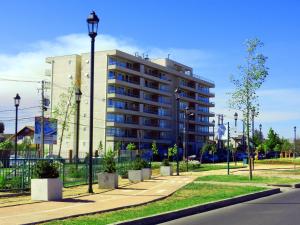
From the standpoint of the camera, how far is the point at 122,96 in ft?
300

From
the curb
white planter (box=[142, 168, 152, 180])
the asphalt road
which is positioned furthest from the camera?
white planter (box=[142, 168, 152, 180])

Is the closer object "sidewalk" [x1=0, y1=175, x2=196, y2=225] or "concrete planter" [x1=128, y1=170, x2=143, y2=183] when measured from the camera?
"sidewalk" [x1=0, y1=175, x2=196, y2=225]

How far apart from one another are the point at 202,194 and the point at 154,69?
284ft

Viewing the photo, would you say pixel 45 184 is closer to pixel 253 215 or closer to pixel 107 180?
pixel 107 180

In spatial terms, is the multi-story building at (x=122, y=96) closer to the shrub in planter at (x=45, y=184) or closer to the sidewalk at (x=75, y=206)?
the sidewalk at (x=75, y=206)

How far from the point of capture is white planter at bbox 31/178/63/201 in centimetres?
1583

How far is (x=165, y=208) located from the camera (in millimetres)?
14336

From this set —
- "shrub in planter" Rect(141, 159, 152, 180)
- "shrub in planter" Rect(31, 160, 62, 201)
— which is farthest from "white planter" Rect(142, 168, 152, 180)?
"shrub in planter" Rect(31, 160, 62, 201)

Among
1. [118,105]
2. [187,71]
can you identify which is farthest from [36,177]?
[187,71]

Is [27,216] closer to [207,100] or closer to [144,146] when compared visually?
[144,146]

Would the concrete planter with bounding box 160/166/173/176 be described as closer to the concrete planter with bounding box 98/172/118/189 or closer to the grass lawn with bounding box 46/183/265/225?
the grass lawn with bounding box 46/183/265/225

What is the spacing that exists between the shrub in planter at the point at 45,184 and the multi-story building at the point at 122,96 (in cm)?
6463

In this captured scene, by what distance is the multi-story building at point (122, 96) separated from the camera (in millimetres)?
90188

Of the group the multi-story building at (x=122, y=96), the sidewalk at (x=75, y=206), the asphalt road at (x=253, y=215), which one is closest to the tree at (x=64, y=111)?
the sidewalk at (x=75, y=206)
